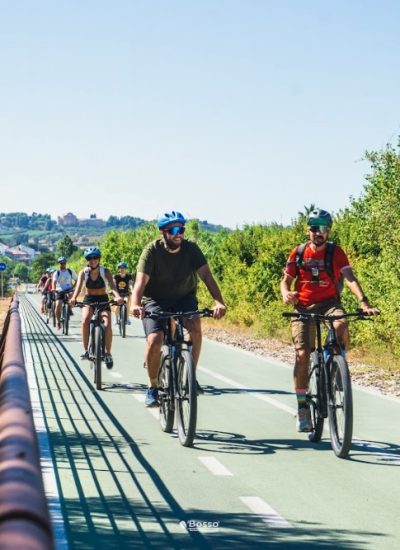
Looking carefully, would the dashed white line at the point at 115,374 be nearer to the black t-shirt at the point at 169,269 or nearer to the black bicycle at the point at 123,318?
the black t-shirt at the point at 169,269

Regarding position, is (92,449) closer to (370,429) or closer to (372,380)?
(370,429)

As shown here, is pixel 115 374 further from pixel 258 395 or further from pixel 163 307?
pixel 163 307

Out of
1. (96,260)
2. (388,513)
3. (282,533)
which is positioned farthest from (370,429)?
(96,260)

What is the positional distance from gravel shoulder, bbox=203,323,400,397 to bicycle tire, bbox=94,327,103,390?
3655 millimetres

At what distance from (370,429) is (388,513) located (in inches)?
137

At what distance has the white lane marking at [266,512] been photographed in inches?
207

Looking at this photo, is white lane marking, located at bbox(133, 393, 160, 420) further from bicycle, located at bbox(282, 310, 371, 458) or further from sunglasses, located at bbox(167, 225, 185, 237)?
sunglasses, located at bbox(167, 225, 185, 237)

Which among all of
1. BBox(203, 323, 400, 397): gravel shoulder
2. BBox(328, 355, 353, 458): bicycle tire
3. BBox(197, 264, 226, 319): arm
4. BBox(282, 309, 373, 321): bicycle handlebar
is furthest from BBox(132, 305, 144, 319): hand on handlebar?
BBox(203, 323, 400, 397): gravel shoulder

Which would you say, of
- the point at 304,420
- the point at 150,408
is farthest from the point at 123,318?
the point at 304,420

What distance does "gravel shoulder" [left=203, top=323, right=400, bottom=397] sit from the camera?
43.1 feet

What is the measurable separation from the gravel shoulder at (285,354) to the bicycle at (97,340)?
12.0 feet

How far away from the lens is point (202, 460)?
7234 mm

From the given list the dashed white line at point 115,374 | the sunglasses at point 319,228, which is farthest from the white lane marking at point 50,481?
the sunglasses at point 319,228

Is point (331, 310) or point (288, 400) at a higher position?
point (331, 310)
